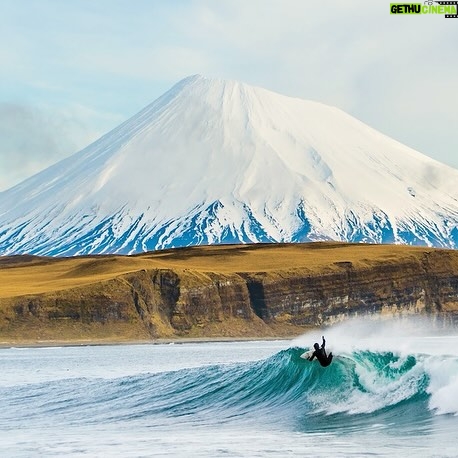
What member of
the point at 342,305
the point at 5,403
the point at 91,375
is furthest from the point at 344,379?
the point at 342,305

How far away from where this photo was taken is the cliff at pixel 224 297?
13712 centimetres

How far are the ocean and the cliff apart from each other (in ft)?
261

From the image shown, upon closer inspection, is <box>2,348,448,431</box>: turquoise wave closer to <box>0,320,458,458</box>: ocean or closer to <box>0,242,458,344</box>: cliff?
<box>0,320,458,458</box>: ocean

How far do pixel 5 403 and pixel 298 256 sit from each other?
139m

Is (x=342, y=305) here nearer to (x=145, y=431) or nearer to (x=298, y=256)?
(x=298, y=256)

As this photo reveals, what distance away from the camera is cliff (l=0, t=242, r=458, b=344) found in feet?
450

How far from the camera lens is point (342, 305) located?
155 metres

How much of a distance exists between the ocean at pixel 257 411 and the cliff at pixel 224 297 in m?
79.5

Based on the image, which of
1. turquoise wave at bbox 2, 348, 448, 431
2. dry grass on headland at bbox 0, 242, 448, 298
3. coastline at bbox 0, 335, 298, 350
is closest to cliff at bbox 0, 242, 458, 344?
dry grass on headland at bbox 0, 242, 448, 298

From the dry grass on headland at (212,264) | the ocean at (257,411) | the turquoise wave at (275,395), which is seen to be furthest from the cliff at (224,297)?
the turquoise wave at (275,395)

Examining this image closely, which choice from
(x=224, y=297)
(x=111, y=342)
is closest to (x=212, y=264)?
(x=224, y=297)

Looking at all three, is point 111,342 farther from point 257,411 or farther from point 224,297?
point 257,411

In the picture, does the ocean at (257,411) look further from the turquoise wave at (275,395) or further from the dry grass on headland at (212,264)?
the dry grass on headland at (212,264)

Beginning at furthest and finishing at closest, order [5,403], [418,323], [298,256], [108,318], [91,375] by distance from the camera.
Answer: [298,256], [418,323], [108,318], [91,375], [5,403]
